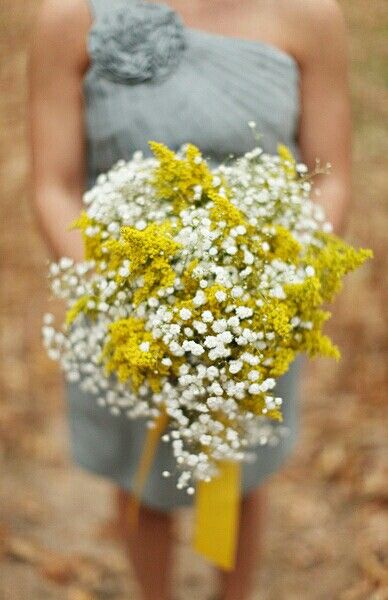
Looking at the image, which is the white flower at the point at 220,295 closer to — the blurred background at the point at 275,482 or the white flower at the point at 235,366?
the white flower at the point at 235,366

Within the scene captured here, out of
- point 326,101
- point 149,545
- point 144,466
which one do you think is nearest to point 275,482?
point 149,545

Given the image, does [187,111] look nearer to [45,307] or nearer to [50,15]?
[50,15]

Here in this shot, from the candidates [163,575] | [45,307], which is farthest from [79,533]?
[45,307]

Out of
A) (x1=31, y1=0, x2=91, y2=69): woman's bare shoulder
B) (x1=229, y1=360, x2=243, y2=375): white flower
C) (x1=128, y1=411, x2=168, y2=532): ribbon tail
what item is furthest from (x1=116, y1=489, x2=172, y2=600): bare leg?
(x1=31, y1=0, x2=91, y2=69): woman's bare shoulder

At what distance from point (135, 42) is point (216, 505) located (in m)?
1.09

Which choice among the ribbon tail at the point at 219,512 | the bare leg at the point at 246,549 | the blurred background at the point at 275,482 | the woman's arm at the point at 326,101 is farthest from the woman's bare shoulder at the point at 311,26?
the blurred background at the point at 275,482

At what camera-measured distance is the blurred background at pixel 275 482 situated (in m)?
2.79

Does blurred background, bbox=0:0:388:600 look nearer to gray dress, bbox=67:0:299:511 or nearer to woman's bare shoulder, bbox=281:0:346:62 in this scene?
gray dress, bbox=67:0:299:511

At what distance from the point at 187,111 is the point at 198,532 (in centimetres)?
102

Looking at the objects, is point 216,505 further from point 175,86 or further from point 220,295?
point 175,86

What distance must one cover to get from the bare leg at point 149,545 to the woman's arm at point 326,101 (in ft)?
3.24

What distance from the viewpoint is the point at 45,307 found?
4.22 meters

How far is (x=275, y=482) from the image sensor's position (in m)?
3.21

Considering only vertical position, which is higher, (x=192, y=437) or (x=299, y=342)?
(x=299, y=342)
